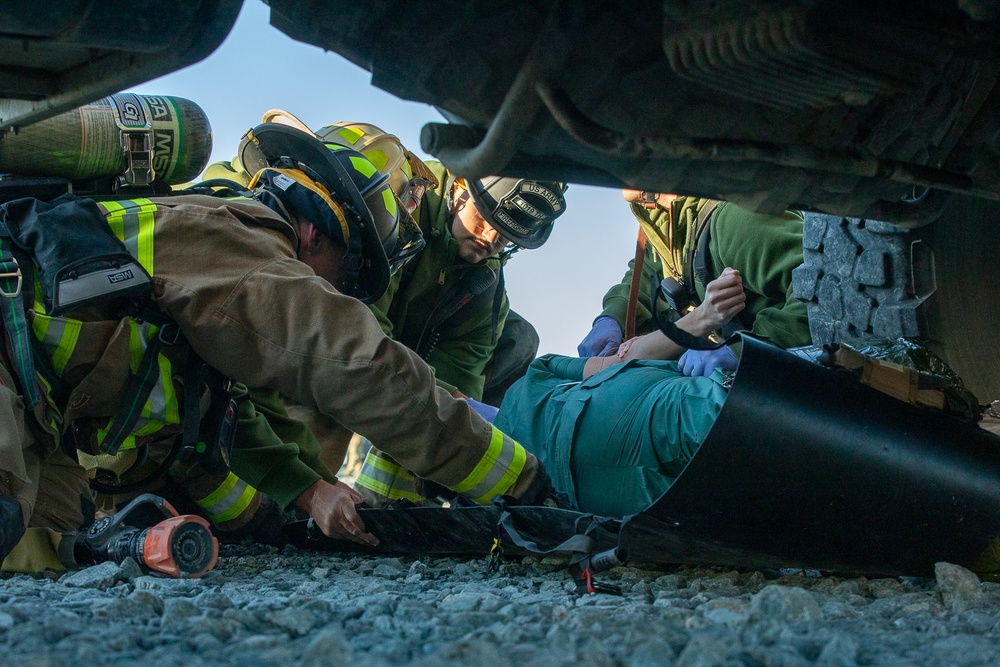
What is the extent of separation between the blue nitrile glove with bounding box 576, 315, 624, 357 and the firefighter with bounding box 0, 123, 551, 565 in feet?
6.70

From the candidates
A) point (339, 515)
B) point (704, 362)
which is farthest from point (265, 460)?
point (704, 362)

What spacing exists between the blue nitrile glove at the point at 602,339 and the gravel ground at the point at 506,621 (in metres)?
2.40

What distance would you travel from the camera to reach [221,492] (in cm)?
343

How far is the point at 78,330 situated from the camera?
8.52ft

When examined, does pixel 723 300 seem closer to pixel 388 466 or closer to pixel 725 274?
pixel 725 274

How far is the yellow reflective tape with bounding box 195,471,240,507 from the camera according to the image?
342cm

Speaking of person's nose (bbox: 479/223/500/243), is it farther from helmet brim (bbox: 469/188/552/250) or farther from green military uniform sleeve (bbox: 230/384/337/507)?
green military uniform sleeve (bbox: 230/384/337/507)

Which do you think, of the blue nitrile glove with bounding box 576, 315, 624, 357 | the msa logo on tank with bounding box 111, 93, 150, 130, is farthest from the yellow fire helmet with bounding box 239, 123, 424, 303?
the blue nitrile glove with bounding box 576, 315, 624, 357

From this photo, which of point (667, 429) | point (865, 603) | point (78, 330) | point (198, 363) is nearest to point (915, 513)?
point (865, 603)

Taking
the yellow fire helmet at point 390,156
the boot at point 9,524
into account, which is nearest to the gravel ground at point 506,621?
the boot at point 9,524

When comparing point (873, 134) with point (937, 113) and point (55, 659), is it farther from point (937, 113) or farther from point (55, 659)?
point (55, 659)

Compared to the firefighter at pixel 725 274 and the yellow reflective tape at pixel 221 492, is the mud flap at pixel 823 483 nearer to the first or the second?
the firefighter at pixel 725 274

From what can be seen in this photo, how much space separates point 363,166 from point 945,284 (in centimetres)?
203

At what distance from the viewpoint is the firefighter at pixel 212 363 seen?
2602 millimetres
